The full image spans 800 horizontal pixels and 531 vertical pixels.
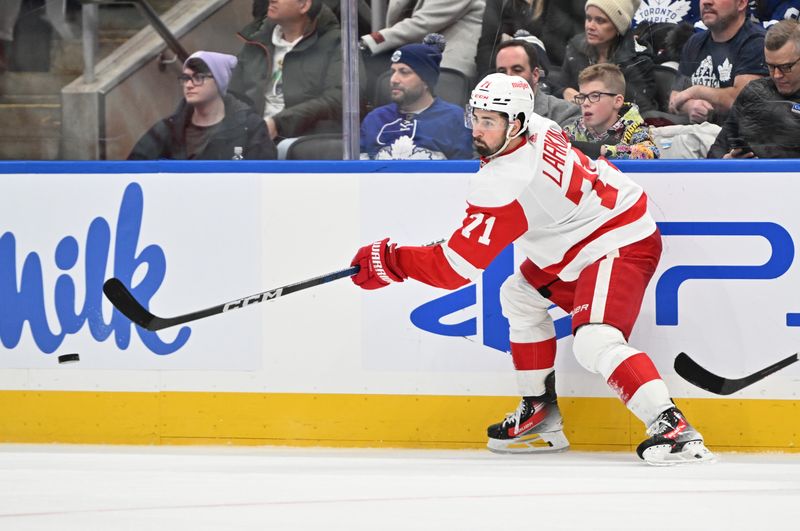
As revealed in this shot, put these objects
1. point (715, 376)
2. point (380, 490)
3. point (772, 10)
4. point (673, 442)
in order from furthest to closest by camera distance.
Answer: point (772, 10)
point (715, 376)
point (673, 442)
point (380, 490)

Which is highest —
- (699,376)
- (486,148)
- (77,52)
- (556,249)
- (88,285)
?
(77,52)

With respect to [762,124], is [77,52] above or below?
above

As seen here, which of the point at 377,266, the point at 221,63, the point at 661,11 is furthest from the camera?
the point at 221,63

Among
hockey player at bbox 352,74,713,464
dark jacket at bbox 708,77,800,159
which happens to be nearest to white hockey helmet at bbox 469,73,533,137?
hockey player at bbox 352,74,713,464

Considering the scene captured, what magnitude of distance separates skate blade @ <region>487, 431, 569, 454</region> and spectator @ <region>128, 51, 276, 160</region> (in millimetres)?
1240

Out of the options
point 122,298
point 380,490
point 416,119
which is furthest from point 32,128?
point 380,490

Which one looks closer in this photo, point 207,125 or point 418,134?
point 418,134

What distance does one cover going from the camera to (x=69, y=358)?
4.11m

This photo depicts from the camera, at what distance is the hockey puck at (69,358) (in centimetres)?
411

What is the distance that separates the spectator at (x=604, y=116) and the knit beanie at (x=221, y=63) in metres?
1.20

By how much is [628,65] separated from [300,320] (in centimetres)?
138

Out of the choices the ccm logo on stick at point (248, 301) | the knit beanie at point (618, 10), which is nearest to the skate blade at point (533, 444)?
the ccm logo on stick at point (248, 301)

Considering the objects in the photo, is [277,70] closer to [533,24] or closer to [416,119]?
[416,119]

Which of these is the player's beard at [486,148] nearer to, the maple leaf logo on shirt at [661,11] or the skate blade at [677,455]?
the maple leaf logo on shirt at [661,11]
